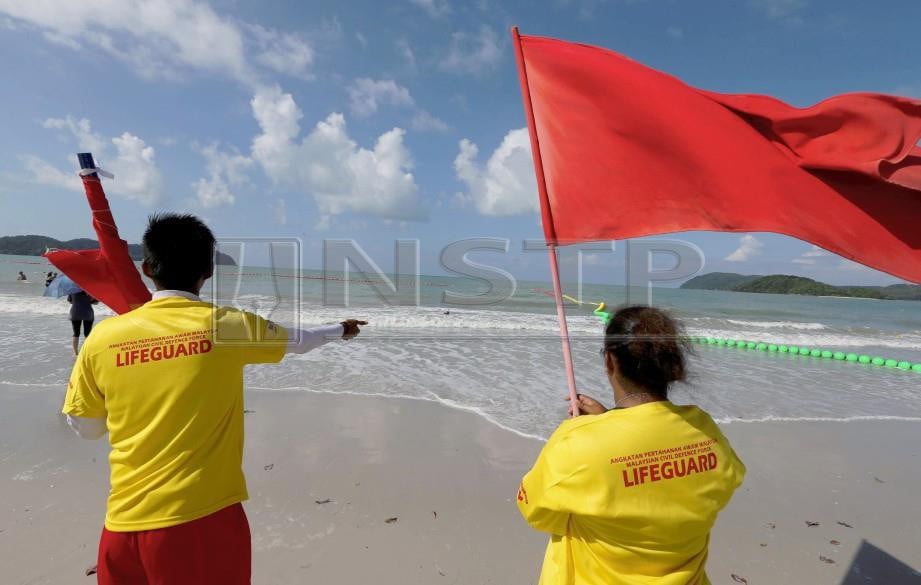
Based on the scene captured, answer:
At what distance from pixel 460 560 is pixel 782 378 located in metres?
9.32

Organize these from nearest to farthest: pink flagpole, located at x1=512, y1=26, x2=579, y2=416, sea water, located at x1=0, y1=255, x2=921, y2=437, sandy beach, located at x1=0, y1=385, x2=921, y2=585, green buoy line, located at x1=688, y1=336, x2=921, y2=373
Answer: pink flagpole, located at x1=512, y1=26, x2=579, y2=416 < sandy beach, located at x1=0, y1=385, x2=921, y2=585 < sea water, located at x1=0, y1=255, x2=921, y2=437 < green buoy line, located at x1=688, y1=336, x2=921, y2=373

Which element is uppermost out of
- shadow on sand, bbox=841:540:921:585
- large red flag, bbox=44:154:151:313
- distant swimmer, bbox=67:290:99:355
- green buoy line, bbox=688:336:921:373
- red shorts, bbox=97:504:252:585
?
large red flag, bbox=44:154:151:313

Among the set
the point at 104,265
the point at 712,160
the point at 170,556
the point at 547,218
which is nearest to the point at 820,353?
the point at 712,160

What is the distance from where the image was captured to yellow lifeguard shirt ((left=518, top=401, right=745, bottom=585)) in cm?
141

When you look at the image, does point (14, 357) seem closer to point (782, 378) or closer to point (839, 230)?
point (839, 230)

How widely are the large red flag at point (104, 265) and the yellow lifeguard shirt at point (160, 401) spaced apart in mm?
542

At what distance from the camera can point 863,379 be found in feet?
34.2

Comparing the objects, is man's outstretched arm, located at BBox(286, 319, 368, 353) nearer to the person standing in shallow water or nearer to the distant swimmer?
the person standing in shallow water

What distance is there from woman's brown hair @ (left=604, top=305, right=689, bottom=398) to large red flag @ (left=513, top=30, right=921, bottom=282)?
575mm

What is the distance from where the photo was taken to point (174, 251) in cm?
185

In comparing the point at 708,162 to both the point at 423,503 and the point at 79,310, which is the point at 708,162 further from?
the point at 79,310

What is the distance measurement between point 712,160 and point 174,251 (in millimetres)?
2297

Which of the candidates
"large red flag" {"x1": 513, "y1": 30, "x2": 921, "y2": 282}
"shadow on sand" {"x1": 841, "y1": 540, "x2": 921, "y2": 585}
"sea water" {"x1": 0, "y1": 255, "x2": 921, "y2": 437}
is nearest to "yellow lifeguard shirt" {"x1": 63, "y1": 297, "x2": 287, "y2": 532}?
"large red flag" {"x1": 513, "y1": 30, "x2": 921, "y2": 282}

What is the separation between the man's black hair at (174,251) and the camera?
1845 mm
